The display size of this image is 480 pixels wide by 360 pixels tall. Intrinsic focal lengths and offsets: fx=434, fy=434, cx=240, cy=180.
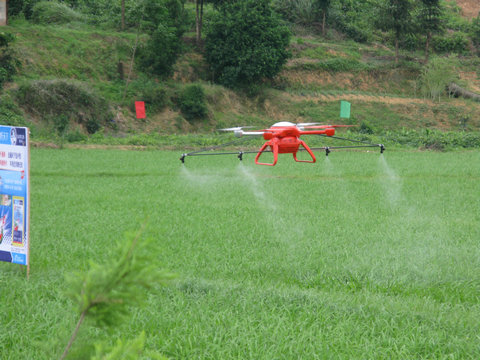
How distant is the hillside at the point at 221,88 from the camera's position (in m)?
29.1

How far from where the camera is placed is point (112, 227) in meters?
8.95

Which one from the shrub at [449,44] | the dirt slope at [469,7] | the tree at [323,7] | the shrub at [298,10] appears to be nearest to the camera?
the tree at [323,7]

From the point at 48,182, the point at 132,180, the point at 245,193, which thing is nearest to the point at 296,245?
the point at 245,193

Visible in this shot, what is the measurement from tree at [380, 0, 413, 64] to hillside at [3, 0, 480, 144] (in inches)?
131

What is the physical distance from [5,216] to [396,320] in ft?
16.5

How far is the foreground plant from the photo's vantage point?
1.36 meters

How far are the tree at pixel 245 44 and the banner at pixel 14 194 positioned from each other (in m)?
28.7

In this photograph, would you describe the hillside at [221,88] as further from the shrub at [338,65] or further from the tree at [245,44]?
the tree at [245,44]

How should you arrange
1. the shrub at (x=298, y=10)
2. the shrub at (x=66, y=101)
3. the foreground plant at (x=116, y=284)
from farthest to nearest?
the shrub at (x=298, y=10)
the shrub at (x=66, y=101)
the foreground plant at (x=116, y=284)

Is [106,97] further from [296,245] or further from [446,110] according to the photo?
[446,110]

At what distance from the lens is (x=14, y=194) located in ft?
18.4

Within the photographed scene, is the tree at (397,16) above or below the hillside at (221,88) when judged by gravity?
above

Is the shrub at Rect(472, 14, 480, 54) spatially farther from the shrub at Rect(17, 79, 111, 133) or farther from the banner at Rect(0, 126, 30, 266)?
the banner at Rect(0, 126, 30, 266)

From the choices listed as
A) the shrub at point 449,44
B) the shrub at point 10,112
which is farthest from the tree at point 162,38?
the shrub at point 449,44
